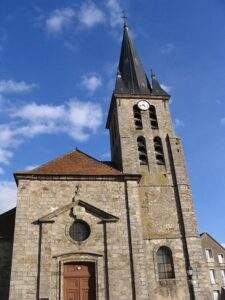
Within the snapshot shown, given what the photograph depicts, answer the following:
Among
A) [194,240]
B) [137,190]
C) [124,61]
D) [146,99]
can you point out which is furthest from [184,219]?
[124,61]

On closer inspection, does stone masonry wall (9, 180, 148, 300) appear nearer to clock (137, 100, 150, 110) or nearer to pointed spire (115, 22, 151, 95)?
clock (137, 100, 150, 110)

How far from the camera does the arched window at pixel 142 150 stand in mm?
20505

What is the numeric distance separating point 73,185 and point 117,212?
7.87 ft

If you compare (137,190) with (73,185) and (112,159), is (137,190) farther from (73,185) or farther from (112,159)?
(112,159)

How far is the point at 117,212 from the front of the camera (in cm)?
1758

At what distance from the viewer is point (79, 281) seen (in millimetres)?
16062

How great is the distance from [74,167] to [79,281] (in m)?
5.46

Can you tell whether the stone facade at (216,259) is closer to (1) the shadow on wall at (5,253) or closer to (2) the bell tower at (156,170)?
(2) the bell tower at (156,170)

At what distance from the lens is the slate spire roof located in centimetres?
2364

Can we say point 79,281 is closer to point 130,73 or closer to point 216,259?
point 130,73

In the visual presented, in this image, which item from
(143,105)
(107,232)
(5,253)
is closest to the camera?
(107,232)

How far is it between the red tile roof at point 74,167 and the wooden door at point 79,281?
Answer: 4260mm

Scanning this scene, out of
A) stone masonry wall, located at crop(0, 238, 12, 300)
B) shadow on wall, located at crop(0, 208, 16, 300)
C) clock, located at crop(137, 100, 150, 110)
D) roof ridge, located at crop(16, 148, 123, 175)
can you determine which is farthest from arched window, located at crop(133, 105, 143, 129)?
stone masonry wall, located at crop(0, 238, 12, 300)

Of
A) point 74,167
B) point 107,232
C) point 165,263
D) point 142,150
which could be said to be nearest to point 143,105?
point 142,150
